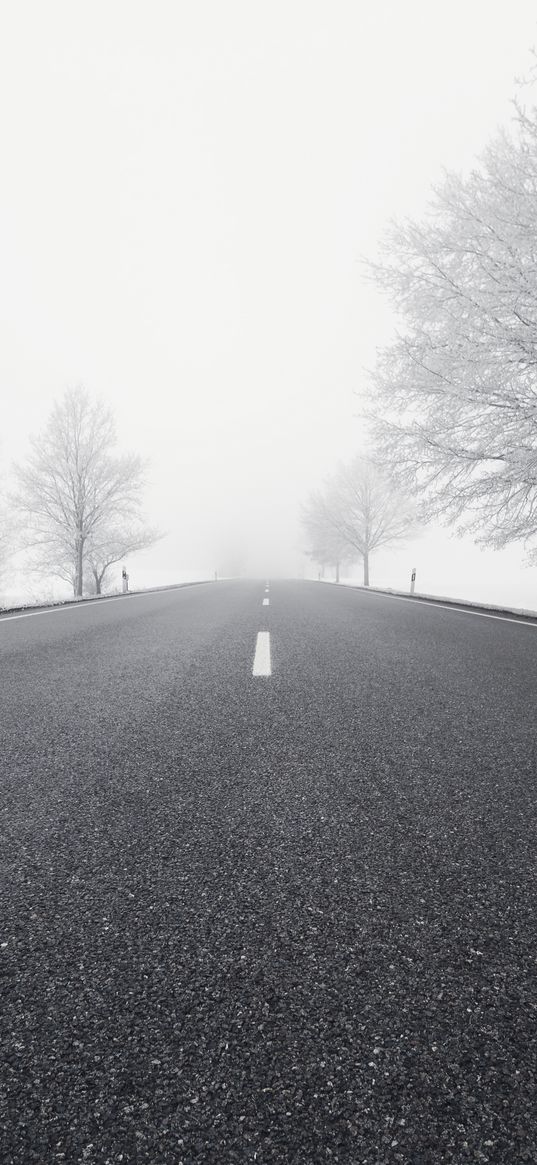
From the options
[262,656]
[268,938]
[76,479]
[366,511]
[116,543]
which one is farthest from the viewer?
[366,511]

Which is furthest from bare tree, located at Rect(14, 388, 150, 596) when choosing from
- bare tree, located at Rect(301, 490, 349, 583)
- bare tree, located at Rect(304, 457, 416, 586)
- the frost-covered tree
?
bare tree, located at Rect(301, 490, 349, 583)

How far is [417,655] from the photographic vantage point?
4941 millimetres

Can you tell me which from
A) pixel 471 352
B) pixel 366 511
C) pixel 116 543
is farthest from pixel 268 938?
pixel 366 511

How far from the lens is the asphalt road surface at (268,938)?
842 mm

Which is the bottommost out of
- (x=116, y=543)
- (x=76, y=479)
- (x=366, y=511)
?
(x=116, y=543)

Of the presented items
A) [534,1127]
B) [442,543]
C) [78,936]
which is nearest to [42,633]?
[78,936]

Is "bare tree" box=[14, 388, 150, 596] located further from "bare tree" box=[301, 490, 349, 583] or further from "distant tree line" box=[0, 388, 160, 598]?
"bare tree" box=[301, 490, 349, 583]

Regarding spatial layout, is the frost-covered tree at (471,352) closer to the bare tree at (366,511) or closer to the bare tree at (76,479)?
the bare tree at (76,479)

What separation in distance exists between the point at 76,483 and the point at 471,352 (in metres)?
16.4

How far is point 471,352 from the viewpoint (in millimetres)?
8828

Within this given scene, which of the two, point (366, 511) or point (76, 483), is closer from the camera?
point (76, 483)

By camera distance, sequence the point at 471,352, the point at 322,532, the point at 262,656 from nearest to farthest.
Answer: the point at 262,656 < the point at 471,352 < the point at 322,532

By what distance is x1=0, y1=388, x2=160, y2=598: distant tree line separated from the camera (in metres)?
20.0

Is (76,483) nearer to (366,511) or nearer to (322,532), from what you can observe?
(366,511)
